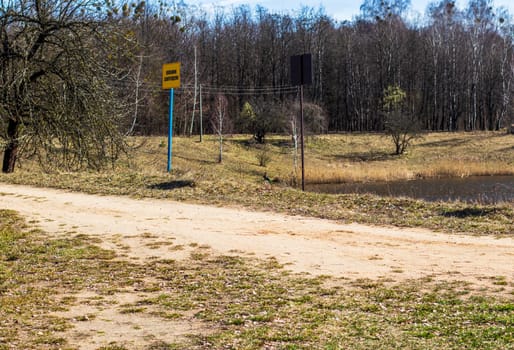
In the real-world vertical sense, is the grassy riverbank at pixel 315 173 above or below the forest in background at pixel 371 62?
below

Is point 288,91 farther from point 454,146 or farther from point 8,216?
point 8,216

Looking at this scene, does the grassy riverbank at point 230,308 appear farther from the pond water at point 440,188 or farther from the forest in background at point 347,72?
the forest in background at point 347,72

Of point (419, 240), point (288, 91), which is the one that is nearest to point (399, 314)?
point (419, 240)

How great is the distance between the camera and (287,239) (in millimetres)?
11203

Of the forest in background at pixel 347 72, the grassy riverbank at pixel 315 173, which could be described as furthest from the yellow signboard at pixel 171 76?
the forest in background at pixel 347 72

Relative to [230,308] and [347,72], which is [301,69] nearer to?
[230,308]

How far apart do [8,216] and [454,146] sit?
136 feet

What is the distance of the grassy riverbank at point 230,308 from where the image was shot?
591 cm

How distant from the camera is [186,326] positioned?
21.2 feet

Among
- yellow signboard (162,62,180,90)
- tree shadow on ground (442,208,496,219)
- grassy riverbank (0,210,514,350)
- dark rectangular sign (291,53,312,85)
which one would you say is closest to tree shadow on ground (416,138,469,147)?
yellow signboard (162,62,180,90)

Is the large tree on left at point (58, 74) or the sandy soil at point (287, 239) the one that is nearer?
the sandy soil at point (287, 239)

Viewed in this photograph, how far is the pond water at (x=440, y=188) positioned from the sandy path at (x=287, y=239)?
10.3 m

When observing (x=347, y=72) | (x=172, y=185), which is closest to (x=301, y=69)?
(x=172, y=185)

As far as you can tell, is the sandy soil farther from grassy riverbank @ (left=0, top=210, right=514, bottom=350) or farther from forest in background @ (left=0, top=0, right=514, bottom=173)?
forest in background @ (left=0, top=0, right=514, bottom=173)
